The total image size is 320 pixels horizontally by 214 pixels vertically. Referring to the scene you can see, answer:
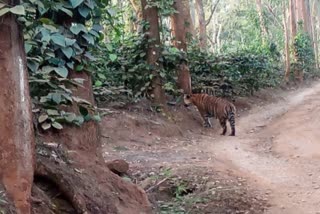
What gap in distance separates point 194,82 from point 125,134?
5114mm

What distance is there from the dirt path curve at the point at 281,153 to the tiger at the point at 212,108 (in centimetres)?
46

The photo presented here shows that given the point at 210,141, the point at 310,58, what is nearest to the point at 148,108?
the point at 210,141

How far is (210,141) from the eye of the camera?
35.5 feet

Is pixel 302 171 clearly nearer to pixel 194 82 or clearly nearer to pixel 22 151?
pixel 22 151

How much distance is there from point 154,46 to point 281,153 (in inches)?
149

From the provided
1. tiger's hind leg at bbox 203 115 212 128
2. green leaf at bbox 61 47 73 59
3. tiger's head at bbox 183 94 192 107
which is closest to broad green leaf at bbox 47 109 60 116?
green leaf at bbox 61 47 73 59

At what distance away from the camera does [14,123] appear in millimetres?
3432

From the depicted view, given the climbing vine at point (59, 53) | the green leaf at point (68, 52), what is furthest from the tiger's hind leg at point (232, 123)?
the green leaf at point (68, 52)

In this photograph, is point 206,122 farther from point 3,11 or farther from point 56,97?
point 3,11

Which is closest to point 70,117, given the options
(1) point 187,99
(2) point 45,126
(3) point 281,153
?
(2) point 45,126

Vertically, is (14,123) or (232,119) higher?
(14,123)

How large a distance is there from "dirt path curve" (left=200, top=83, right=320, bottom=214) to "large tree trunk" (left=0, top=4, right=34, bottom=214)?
312 centimetres

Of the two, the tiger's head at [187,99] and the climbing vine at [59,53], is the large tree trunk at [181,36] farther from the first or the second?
the climbing vine at [59,53]

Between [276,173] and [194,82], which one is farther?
[194,82]
